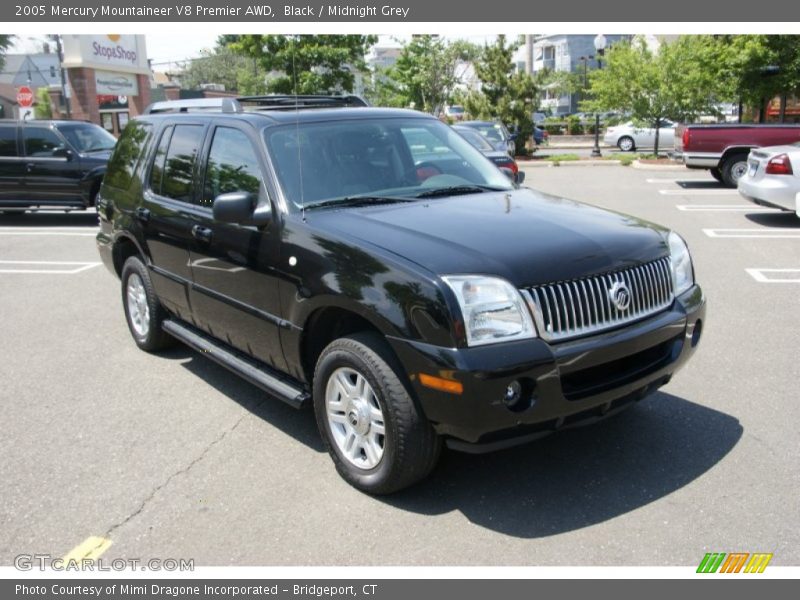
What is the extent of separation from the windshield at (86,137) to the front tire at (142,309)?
8710mm

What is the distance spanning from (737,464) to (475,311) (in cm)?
177

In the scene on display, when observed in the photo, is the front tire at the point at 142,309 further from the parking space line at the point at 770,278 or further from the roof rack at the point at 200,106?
the parking space line at the point at 770,278

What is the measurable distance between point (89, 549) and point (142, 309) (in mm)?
3089

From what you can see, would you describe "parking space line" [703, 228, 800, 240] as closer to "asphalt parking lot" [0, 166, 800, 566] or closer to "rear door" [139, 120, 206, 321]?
"asphalt parking lot" [0, 166, 800, 566]

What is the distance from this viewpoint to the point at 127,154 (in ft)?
20.5

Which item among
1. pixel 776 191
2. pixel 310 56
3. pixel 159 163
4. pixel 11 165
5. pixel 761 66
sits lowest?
pixel 776 191

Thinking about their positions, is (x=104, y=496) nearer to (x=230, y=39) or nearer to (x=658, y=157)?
(x=658, y=157)

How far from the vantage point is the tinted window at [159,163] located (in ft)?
18.3

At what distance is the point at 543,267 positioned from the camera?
11.6 ft

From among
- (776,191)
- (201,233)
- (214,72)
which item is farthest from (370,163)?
(214,72)

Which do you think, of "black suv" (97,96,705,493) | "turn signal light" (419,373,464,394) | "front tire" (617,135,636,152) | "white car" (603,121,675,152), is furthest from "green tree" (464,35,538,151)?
"turn signal light" (419,373,464,394)

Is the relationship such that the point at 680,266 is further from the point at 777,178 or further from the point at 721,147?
the point at 721,147

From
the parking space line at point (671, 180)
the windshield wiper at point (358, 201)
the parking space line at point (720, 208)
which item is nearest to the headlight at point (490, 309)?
the windshield wiper at point (358, 201)

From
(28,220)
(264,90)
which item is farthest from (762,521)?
(264,90)
